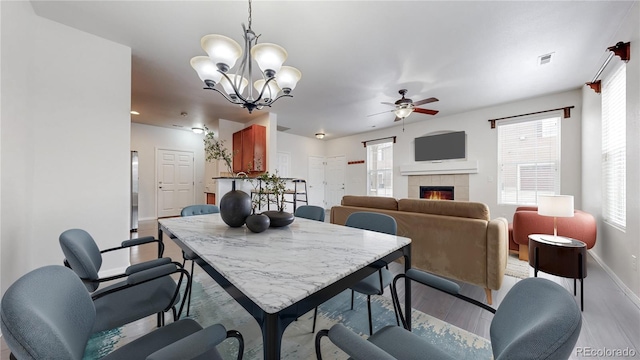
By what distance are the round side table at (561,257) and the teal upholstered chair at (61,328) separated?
271 cm

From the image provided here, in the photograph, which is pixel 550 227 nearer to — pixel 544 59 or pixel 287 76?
pixel 544 59

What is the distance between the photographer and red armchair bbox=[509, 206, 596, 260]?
2.80 meters

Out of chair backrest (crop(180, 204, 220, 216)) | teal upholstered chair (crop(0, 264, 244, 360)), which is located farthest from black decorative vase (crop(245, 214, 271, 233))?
chair backrest (crop(180, 204, 220, 216))

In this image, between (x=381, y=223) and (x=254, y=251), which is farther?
(x=381, y=223)

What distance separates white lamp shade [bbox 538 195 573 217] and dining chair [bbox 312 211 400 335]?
1669 mm

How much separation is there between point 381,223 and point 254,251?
3.59 ft

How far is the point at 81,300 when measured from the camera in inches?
36.1

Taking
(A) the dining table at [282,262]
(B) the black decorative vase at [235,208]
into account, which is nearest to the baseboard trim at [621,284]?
(A) the dining table at [282,262]

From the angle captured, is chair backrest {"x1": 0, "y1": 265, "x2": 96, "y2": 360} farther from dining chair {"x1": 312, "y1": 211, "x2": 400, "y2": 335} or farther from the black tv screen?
the black tv screen

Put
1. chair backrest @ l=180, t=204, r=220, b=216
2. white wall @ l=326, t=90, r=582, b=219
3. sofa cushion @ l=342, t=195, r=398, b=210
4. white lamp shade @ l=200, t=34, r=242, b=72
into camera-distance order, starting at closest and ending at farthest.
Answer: white lamp shade @ l=200, t=34, r=242, b=72 < chair backrest @ l=180, t=204, r=220, b=216 < sofa cushion @ l=342, t=195, r=398, b=210 < white wall @ l=326, t=90, r=582, b=219

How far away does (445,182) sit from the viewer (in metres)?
5.47

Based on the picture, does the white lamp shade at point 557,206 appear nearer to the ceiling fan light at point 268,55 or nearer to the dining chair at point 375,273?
the dining chair at point 375,273

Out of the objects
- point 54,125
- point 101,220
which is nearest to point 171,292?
point 101,220

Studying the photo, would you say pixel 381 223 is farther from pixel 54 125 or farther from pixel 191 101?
pixel 191 101
